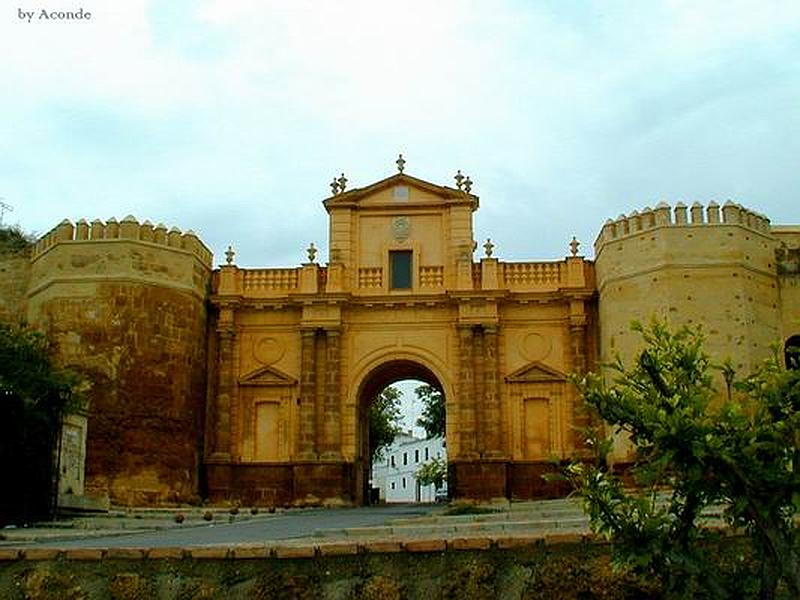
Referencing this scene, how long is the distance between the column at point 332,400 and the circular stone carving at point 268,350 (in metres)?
1.45

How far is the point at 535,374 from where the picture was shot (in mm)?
26469

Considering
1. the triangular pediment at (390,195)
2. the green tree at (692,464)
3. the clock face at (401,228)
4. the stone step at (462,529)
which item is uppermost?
the triangular pediment at (390,195)

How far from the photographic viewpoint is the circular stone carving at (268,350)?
2725cm

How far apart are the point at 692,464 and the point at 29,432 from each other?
555 inches

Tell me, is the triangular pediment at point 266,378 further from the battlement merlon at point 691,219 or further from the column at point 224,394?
the battlement merlon at point 691,219

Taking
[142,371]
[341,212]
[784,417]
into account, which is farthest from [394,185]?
[784,417]

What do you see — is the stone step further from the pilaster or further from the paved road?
the pilaster

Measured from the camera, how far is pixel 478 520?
41.7ft

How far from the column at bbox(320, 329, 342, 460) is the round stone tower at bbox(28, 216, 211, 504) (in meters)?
3.40

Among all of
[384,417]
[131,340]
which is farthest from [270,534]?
[384,417]

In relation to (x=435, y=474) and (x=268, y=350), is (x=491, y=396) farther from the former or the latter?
(x=435, y=474)

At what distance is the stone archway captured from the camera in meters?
26.6

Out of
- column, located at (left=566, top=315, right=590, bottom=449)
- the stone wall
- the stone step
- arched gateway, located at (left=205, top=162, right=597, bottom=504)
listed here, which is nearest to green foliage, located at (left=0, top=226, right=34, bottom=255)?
the stone wall

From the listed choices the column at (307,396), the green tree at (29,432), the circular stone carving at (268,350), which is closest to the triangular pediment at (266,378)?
the circular stone carving at (268,350)
